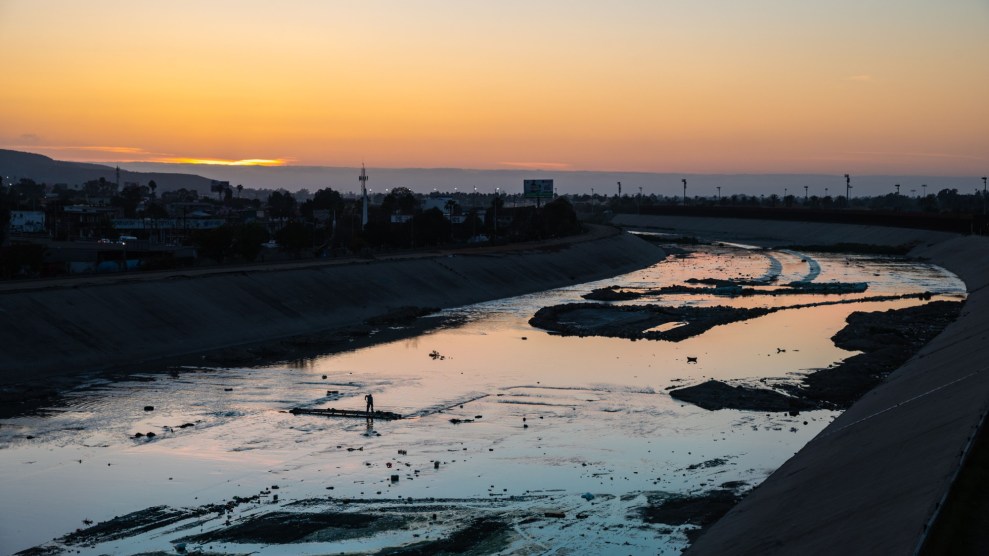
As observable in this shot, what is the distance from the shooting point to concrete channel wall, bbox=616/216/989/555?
17719 mm

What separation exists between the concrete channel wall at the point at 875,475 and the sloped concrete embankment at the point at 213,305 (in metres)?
28.8

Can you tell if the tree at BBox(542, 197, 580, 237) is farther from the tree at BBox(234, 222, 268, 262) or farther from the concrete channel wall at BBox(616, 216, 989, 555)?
the concrete channel wall at BBox(616, 216, 989, 555)

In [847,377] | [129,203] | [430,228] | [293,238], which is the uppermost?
[129,203]

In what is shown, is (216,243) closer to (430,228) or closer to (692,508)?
(430,228)

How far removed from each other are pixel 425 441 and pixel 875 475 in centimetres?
1285

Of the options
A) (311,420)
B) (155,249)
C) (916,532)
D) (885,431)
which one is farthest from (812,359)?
(155,249)

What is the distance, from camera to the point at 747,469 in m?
26.9

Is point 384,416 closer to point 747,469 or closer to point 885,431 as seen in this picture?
point 747,469

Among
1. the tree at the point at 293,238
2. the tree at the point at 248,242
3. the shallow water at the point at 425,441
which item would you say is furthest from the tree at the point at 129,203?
the shallow water at the point at 425,441

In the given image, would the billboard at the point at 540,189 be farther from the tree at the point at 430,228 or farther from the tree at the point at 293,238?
the tree at the point at 293,238

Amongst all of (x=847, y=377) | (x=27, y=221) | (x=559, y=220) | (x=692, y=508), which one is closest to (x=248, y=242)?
(x=27, y=221)

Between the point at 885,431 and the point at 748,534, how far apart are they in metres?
8.00

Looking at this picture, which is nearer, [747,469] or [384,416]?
[747,469]

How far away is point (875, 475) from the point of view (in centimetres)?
2156
